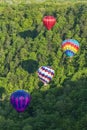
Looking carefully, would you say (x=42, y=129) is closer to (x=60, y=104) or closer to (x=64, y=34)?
(x=60, y=104)

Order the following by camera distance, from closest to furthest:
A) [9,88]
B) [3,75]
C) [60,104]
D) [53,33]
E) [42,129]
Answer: [42,129], [60,104], [9,88], [3,75], [53,33]

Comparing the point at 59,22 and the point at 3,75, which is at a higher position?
the point at 59,22

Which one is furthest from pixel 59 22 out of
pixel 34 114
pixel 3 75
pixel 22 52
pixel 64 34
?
pixel 34 114

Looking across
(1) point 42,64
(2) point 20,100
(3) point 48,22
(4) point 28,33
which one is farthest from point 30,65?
(2) point 20,100

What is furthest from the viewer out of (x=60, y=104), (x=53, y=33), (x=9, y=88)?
(x=53, y=33)

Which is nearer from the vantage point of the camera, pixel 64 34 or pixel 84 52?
pixel 84 52

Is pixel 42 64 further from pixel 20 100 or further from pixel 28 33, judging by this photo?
pixel 20 100

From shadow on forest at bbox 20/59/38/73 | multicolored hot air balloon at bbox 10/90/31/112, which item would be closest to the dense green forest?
A: shadow on forest at bbox 20/59/38/73
